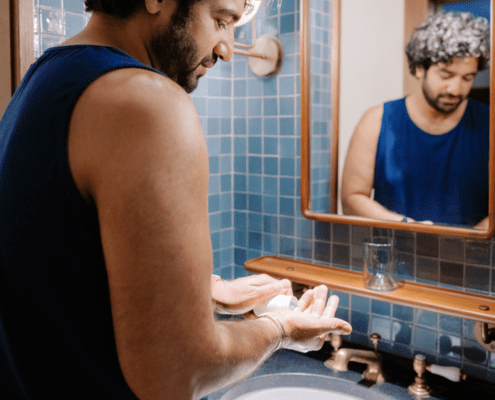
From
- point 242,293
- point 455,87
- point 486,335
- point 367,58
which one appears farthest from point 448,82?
point 242,293

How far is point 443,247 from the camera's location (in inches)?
45.6

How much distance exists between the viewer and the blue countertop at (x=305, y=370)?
1126mm

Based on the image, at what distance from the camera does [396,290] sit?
1.18m

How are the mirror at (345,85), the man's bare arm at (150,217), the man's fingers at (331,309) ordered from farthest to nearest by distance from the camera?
the mirror at (345,85) < the man's fingers at (331,309) < the man's bare arm at (150,217)

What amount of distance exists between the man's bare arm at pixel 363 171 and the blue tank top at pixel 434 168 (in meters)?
0.02

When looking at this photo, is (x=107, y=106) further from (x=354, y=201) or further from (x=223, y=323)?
(x=354, y=201)

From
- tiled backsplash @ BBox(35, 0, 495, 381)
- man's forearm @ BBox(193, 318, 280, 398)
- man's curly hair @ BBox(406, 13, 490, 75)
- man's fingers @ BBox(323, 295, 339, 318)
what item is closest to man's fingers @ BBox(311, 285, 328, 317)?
man's fingers @ BBox(323, 295, 339, 318)

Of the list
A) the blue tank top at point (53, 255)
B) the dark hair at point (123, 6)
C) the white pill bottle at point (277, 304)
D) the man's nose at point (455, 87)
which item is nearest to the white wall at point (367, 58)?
the man's nose at point (455, 87)

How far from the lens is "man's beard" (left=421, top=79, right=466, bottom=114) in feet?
3.56

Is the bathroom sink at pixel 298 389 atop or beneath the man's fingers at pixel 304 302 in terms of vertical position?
beneath

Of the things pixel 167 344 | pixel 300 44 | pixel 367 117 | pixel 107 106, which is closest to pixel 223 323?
pixel 167 344

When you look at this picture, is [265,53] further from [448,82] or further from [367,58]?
[448,82]

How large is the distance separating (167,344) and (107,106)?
0.20 metres

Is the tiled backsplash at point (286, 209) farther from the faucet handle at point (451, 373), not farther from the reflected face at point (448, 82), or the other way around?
the reflected face at point (448, 82)
